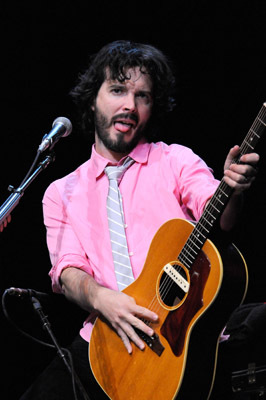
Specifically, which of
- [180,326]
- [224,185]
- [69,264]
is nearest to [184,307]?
[180,326]

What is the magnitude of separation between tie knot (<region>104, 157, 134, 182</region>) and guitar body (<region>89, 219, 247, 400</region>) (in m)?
0.62

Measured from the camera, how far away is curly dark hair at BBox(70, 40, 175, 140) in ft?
9.46

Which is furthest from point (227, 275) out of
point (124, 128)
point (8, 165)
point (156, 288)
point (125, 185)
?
point (8, 165)

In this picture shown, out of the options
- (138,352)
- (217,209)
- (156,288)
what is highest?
(217,209)

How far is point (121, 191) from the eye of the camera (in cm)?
266

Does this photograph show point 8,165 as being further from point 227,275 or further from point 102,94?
point 227,275

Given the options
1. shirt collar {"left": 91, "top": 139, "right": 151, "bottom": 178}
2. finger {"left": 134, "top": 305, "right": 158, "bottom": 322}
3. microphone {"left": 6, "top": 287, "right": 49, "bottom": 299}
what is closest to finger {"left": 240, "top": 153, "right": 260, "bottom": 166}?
finger {"left": 134, "top": 305, "right": 158, "bottom": 322}

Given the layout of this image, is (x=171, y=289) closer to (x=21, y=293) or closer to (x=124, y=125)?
(x=21, y=293)

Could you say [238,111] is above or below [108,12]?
below

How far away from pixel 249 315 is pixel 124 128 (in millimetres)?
1219

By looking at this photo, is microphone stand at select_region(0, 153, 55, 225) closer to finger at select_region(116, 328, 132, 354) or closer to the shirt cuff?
the shirt cuff

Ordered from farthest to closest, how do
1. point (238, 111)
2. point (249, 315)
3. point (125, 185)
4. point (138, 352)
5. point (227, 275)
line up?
point (238, 111), point (125, 185), point (249, 315), point (138, 352), point (227, 275)

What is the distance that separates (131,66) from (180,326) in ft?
5.28

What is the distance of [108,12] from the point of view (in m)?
3.49
